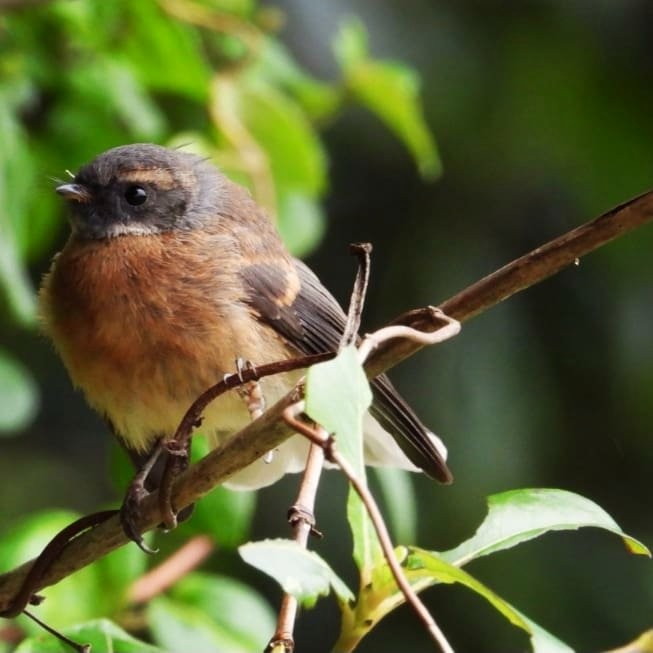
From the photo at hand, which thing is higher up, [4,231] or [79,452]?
[4,231]

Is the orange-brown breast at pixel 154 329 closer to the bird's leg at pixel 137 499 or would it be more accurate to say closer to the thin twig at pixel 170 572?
the bird's leg at pixel 137 499

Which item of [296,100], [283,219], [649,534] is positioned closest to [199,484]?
[283,219]

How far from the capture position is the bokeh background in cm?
479

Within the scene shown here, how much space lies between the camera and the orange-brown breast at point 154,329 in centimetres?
270

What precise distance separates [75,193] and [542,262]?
5.94ft

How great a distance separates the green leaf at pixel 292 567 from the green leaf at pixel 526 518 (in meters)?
0.39

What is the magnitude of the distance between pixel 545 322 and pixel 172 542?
2175 mm

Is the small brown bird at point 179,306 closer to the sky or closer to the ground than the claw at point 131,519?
closer to the sky

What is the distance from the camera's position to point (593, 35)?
5.28 m

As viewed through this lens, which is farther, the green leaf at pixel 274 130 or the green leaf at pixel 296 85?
the green leaf at pixel 296 85

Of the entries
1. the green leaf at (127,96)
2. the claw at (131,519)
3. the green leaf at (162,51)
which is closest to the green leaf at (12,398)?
the green leaf at (127,96)

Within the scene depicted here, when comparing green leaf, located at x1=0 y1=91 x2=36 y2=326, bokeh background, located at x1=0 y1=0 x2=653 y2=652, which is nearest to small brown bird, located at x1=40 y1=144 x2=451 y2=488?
green leaf, located at x1=0 y1=91 x2=36 y2=326

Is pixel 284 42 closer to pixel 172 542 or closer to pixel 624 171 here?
pixel 624 171

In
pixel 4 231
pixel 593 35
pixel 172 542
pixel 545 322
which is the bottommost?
pixel 172 542
